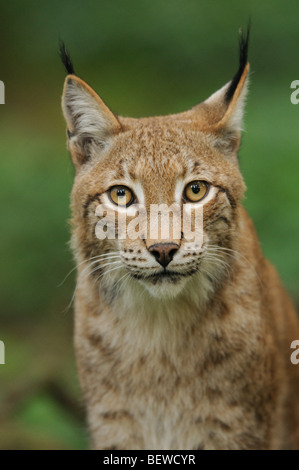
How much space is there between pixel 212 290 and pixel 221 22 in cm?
593

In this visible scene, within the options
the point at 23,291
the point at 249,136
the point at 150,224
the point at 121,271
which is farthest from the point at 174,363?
the point at 249,136

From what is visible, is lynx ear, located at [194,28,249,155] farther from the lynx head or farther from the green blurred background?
the green blurred background

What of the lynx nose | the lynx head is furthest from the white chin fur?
the lynx nose

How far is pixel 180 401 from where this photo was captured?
4055 millimetres

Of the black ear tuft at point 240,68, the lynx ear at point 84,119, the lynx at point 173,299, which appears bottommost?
the lynx at point 173,299

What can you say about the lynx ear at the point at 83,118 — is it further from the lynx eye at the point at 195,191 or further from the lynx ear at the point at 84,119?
the lynx eye at the point at 195,191

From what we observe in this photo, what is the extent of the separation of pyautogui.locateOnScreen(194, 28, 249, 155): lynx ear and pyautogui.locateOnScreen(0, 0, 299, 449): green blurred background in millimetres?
2285

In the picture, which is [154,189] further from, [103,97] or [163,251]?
[103,97]

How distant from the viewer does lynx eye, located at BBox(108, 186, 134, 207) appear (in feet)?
12.0

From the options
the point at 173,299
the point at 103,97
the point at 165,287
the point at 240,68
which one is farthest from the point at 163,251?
the point at 103,97

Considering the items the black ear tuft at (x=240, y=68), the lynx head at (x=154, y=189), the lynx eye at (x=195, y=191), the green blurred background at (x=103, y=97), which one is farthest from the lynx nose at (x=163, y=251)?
the green blurred background at (x=103, y=97)

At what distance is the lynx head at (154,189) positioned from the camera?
3.53 meters

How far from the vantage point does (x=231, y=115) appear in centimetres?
382

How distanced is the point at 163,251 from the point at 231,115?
2.74 ft
